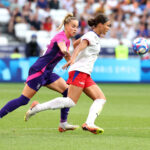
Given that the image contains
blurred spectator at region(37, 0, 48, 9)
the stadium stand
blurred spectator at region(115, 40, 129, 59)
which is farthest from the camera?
blurred spectator at region(37, 0, 48, 9)

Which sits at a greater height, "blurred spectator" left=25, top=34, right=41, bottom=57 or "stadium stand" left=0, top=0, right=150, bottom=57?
"stadium stand" left=0, top=0, right=150, bottom=57

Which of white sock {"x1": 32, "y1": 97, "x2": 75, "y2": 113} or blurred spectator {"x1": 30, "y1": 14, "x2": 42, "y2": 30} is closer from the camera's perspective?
white sock {"x1": 32, "y1": 97, "x2": 75, "y2": 113}

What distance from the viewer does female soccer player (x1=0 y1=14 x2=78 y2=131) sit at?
27.6 feet

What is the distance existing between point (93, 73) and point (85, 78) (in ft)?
43.1

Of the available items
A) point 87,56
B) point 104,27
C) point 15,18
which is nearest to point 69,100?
point 87,56

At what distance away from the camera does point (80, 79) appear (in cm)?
840

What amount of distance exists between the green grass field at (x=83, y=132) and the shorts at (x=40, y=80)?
76 cm

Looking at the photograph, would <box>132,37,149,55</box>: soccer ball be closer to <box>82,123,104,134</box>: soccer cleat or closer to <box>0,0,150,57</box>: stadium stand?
<box>82,123,104,134</box>: soccer cleat

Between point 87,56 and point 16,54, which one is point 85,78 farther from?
point 16,54

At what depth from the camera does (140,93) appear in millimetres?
17641

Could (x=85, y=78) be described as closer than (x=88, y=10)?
Yes

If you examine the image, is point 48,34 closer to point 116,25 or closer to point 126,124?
point 116,25

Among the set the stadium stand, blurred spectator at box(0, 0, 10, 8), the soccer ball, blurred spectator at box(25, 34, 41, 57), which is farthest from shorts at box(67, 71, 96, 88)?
blurred spectator at box(0, 0, 10, 8)

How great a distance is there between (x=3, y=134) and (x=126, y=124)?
109 inches
